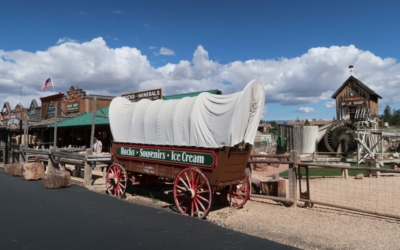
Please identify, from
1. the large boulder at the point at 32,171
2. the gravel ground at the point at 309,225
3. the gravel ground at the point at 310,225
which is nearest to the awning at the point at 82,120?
the large boulder at the point at 32,171

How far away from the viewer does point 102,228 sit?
559cm

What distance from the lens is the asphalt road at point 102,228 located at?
474 centimetres

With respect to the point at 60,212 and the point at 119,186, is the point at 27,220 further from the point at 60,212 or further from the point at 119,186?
the point at 119,186

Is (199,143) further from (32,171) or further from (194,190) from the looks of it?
→ (32,171)

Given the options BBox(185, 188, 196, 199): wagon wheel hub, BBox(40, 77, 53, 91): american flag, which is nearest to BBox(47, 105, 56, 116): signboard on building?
BBox(40, 77, 53, 91): american flag

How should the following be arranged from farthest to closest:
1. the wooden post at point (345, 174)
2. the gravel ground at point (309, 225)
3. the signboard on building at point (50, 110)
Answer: the signboard on building at point (50, 110) → the wooden post at point (345, 174) → the gravel ground at point (309, 225)

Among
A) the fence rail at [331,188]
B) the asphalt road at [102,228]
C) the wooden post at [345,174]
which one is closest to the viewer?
the asphalt road at [102,228]

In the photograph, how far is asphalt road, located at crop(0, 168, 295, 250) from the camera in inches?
187

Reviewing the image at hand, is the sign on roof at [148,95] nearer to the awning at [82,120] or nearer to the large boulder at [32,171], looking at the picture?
the awning at [82,120]

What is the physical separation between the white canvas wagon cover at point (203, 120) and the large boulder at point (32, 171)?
5.89 meters

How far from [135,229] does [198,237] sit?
3.84ft

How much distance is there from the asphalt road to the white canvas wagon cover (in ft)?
5.46

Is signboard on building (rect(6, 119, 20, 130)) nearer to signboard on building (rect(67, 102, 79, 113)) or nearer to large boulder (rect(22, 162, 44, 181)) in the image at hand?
large boulder (rect(22, 162, 44, 181))

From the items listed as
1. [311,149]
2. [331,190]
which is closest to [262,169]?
[331,190]
